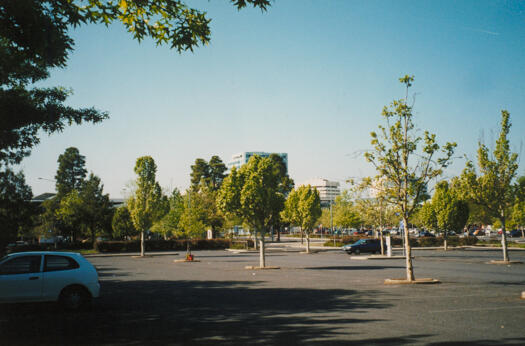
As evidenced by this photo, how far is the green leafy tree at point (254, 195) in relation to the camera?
25.3m

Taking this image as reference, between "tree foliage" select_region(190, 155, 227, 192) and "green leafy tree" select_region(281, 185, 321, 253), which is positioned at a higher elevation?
"tree foliage" select_region(190, 155, 227, 192)

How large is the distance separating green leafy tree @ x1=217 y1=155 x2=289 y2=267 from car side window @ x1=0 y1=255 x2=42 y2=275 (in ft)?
49.2

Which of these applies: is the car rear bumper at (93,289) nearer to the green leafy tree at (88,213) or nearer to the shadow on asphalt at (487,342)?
the shadow on asphalt at (487,342)

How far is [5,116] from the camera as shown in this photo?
482 inches

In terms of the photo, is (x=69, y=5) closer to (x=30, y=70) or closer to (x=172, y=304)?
(x=30, y=70)

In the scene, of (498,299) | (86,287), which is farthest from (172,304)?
(498,299)

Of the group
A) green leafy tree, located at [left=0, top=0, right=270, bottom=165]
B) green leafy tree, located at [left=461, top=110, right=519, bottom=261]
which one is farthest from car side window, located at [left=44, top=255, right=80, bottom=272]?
green leafy tree, located at [left=461, top=110, right=519, bottom=261]

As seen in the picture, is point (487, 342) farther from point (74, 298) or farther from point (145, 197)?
point (145, 197)

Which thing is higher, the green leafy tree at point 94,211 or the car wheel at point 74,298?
the green leafy tree at point 94,211

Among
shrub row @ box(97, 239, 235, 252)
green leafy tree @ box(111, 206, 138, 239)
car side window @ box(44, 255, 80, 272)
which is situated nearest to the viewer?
car side window @ box(44, 255, 80, 272)

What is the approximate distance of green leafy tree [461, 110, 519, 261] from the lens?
87.6ft

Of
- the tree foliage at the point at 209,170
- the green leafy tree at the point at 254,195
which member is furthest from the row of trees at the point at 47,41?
the tree foliage at the point at 209,170

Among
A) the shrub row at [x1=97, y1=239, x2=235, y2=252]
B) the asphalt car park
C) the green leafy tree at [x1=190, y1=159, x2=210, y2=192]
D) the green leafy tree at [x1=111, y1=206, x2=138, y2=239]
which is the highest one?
the green leafy tree at [x1=190, y1=159, x2=210, y2=192]

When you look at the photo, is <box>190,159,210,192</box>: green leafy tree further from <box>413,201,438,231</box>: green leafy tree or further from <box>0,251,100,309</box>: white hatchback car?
<box>0,251,100,309</box>: white hatchback car
